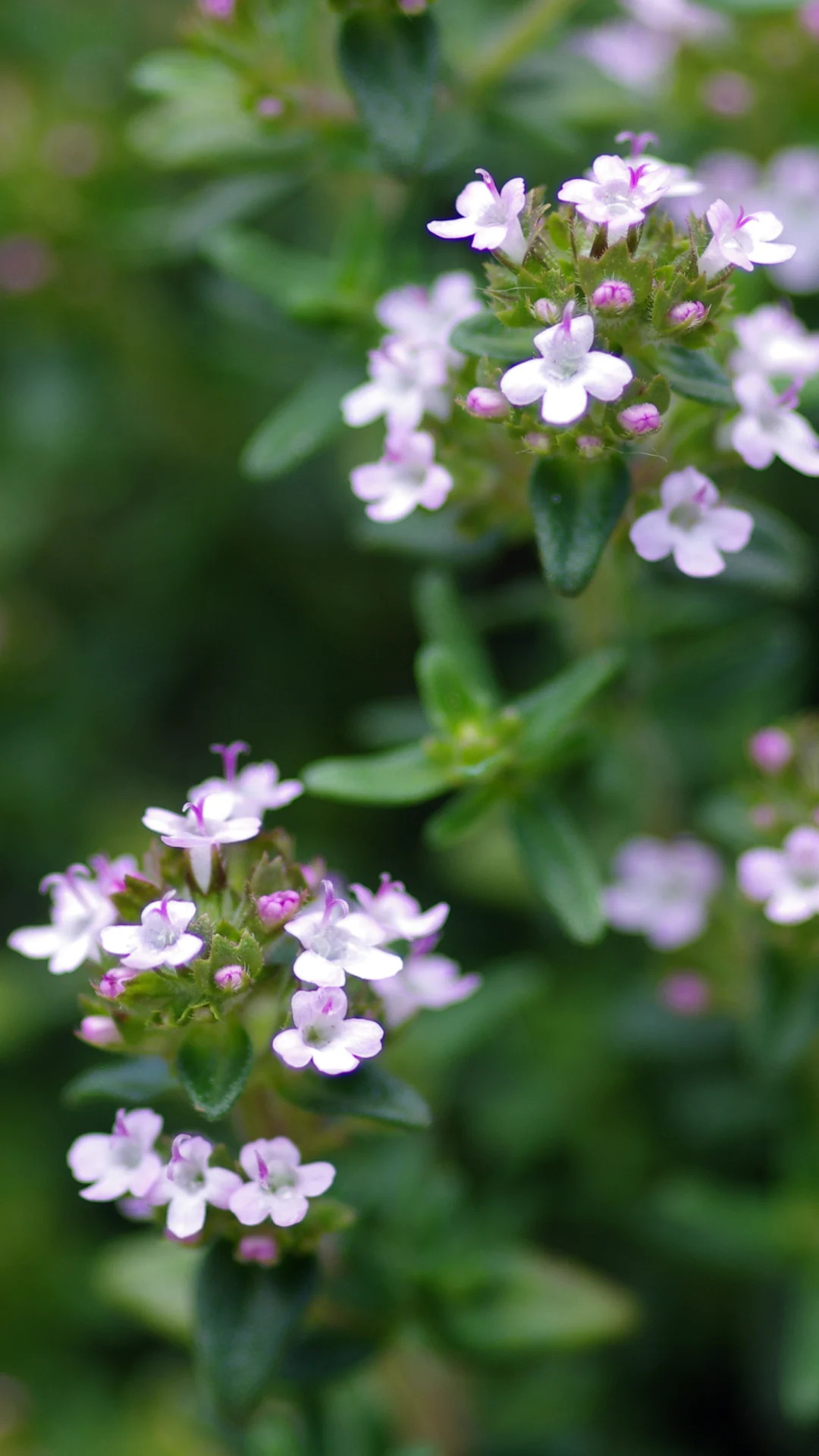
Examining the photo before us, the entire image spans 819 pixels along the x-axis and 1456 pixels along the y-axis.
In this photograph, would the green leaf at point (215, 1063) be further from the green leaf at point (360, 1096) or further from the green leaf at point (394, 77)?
the green leaf at point (394, 77)

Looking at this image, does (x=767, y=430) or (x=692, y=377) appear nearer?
(x=692, y=377)

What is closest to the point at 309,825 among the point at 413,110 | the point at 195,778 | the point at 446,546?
the point at 195,778

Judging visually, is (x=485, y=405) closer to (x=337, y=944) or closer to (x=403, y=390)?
(x=403, y=390)

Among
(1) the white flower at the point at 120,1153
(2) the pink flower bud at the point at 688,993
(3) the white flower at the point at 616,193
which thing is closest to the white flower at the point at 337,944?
(1) the white flower at the point at 120,1153

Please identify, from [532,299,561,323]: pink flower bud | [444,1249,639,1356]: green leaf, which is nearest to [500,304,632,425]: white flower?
[532,299,561,323]: pink flower bud

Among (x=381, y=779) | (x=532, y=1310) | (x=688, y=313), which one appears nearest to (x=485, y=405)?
(x=688, y=313)

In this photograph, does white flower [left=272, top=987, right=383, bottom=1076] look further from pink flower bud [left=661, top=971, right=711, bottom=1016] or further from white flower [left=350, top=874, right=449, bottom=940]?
pink flower bud [left=661, top=971, right=711, bottom=1016]
